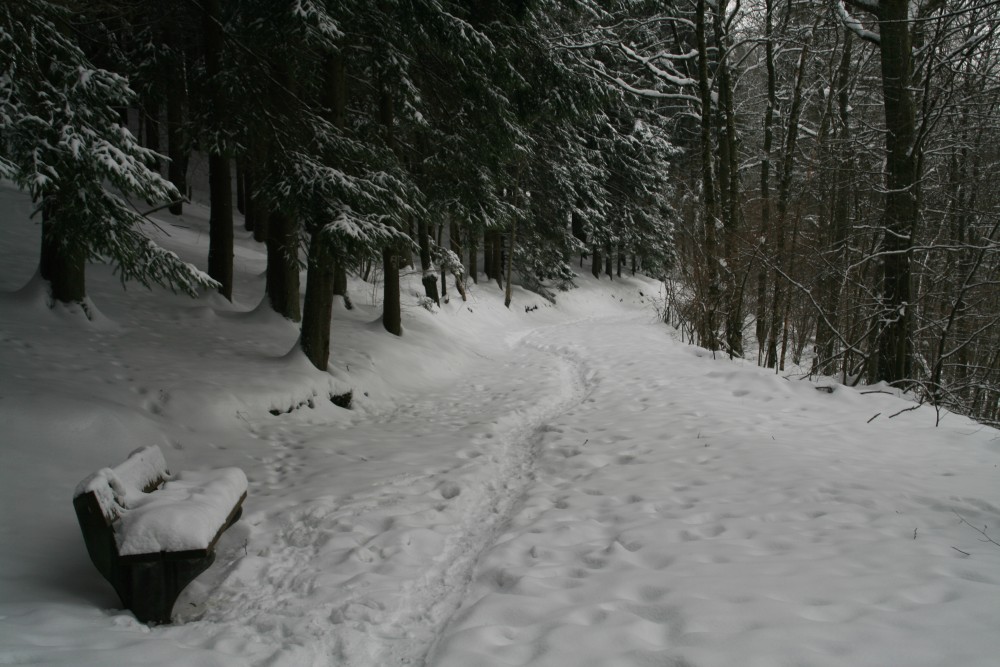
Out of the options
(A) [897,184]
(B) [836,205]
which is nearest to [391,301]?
(A) [897,184]

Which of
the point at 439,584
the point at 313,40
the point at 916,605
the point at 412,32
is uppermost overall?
the point at 412,32

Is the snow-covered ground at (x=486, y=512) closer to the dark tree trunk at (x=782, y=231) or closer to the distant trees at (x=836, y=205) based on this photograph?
the distant trees at (x=836, y=205)

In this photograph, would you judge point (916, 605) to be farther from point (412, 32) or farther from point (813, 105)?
point (813, 105)

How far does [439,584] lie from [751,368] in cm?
744

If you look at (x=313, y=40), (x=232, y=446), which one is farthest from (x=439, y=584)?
(x=313, y=40)

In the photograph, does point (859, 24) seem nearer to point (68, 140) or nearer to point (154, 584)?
point (68, 140)

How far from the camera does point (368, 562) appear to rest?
12.5ft

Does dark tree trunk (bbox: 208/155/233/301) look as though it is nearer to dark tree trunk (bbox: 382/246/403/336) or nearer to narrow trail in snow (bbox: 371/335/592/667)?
dark tree trunk (bbox: 382/246/403/336)

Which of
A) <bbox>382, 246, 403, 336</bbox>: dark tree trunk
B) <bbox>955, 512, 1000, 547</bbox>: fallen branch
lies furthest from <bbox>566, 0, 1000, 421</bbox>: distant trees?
<bbox>382, 246, 403, 336</bbox>: dark tree trunk

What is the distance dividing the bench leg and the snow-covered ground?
0.11 metres

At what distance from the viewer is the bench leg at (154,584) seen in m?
3.00

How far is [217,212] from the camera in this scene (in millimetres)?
9523

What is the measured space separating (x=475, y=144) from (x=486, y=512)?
6.64 meters

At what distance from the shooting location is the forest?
4664mm
